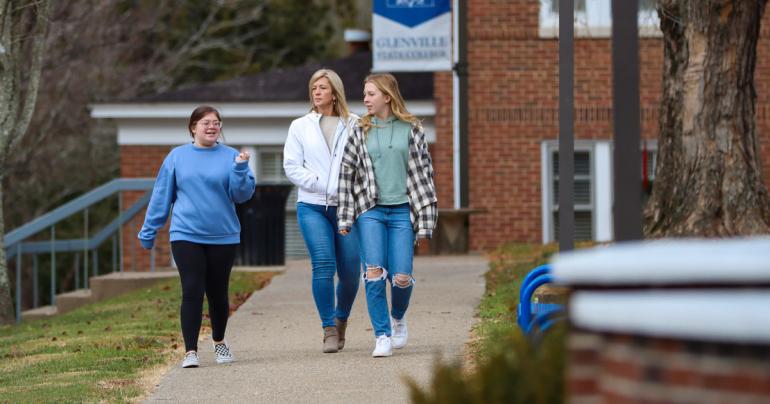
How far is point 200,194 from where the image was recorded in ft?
27.9

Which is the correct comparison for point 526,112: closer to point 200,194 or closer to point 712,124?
point 712,124

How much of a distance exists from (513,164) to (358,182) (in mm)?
11973

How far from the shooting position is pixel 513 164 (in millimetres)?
20312

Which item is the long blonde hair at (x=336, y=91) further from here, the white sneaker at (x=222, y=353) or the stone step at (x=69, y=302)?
the stone step at (x=69, y=302)

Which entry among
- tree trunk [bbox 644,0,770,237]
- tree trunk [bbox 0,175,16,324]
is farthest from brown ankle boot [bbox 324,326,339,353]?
tree trunk [bbox 0,175,16,324]

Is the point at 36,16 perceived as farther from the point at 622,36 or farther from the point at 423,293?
the point at 622,36

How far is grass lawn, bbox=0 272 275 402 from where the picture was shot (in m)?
7.91

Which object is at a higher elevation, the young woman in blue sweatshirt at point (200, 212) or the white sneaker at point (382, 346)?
the young woman in blue sweatshirt at point (200, 212)

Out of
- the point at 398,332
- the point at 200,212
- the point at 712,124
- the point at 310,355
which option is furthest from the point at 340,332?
the point at 712,124

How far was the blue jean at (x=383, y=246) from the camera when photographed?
848 cm

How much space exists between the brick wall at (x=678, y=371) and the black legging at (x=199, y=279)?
536 centimetres

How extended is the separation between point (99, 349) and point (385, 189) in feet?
8.84

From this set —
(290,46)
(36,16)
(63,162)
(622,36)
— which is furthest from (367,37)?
(622,36)

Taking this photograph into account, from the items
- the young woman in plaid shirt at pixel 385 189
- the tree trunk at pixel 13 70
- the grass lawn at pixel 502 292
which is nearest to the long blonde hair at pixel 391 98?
the young woman in plaid shirt at pixel 385 189
